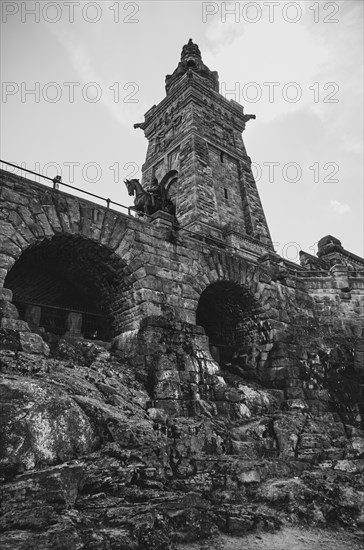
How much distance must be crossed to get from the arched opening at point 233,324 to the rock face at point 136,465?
3.80m

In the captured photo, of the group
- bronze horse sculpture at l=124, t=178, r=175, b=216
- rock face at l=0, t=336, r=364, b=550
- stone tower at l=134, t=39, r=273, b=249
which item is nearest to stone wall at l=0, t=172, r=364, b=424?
rock face at l=0, t=336, r=364, b=550

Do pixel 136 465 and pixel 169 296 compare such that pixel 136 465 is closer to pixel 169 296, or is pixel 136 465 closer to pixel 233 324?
pixel 169 296

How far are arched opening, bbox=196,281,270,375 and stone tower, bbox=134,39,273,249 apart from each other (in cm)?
790

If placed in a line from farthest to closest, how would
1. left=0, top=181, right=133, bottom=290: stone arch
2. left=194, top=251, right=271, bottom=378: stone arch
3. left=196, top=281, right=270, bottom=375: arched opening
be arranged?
left=196, top=281, right=270, bottom=375: arched opening < left=194, top=251, right=271, bottom=378: stone arch < left=0, top=181, right=133, bottom=290: stone arch

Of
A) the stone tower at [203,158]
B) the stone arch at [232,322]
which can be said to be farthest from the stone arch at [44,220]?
the stone tower at [203,158]

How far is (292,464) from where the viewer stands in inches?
214

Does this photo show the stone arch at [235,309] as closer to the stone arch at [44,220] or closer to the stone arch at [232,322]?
the stone arch at [232,322]

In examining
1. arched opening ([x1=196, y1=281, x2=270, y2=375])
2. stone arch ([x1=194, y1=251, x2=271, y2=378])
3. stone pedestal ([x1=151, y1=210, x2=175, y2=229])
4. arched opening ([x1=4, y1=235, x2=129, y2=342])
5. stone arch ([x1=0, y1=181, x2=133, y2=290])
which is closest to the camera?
stone arch ([x1=0, y1=181, x2=133, y2=290])

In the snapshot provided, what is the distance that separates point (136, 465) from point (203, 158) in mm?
20984

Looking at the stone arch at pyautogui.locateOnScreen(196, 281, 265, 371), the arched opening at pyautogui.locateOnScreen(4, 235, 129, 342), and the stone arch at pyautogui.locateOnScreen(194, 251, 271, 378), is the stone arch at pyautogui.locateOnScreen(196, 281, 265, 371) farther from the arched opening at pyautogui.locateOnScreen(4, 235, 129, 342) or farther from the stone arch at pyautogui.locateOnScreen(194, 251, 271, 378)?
the arched opening at pyautogui.locateOnScreen(4, 235, 129, 342)

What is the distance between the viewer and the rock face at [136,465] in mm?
3182

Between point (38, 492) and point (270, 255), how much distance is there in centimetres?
1031

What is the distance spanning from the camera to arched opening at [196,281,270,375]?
10898 mm

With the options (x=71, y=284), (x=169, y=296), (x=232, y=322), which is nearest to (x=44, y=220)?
(x=71, y=284)
